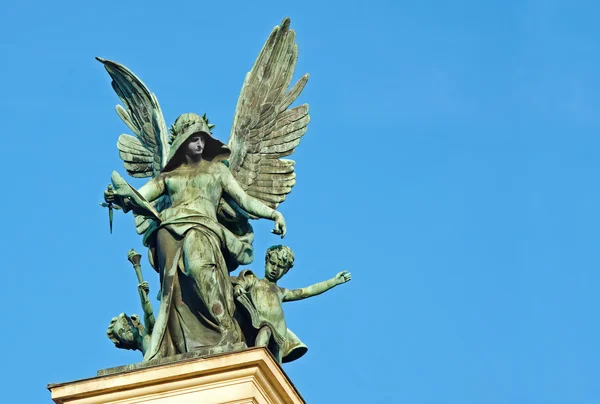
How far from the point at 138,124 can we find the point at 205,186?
211cm

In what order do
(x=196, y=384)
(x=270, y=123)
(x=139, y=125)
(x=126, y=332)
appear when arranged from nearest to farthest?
(x=196, y=384) < (x=126, y=332) < (x=270, y=123) < (x=139, y=125)

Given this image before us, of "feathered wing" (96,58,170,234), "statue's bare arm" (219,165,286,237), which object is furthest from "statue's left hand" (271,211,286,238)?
"feathered wing" (96,58,170,234)

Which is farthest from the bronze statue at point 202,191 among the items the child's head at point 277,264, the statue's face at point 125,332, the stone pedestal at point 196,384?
the stone pedestal at point 196,384

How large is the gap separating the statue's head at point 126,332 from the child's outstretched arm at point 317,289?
1.88 meters

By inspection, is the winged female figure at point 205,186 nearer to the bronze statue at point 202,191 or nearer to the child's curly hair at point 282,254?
the bronze statue at point 202,191

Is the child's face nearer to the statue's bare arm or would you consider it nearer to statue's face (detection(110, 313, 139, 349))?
the statue's bare arm

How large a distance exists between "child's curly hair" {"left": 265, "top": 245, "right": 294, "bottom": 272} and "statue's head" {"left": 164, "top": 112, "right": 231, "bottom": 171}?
1396 mm

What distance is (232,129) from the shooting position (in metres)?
28.8

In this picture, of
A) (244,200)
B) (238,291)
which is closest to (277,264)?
(238,291)

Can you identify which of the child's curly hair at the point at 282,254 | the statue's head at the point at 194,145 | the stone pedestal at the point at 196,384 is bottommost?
the stone pedestal at the point at 196,384

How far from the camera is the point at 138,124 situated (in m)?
29.4

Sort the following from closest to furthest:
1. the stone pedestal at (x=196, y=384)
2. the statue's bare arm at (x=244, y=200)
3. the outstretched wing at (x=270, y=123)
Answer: the stone pedestal at (x=196, y=384) < the statue's bare arm at (x=244, y=200) < the outstretched wing at (x=270, y=123)

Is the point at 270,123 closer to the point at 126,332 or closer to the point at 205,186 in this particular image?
the point at 205,186

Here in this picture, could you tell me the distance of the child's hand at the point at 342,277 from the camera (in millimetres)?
Answer: 27703
